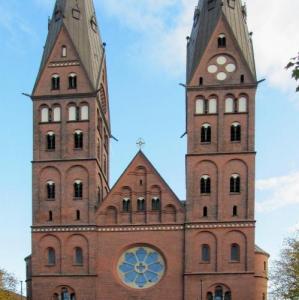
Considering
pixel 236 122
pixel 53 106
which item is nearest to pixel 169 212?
pixel 236 122

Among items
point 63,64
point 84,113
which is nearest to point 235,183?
point 84,113

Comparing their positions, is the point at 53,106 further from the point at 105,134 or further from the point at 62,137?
the point at 105,134

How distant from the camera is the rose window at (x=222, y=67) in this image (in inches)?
2047

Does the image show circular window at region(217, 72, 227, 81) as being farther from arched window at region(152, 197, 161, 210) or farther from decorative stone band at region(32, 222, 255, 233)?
decorative stone band at region(32, 222, 255, 233)

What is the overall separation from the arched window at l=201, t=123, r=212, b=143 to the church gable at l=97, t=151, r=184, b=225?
4.66 m

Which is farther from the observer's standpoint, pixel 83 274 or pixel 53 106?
pixel 53 106

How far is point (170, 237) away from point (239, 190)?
6512 millimetres

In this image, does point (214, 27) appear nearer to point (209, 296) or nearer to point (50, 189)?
point (50, 189)

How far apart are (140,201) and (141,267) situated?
516 centimetres

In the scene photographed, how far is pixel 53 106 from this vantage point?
53.0 metres

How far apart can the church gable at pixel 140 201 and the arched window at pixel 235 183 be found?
4319 millimetres

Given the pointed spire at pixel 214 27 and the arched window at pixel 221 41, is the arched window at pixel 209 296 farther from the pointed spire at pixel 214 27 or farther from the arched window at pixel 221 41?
the arched window at pixel 221 41

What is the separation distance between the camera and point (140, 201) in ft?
167

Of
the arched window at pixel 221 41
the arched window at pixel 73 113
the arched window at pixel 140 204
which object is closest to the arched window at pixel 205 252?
the arched window at pixel 140 204
